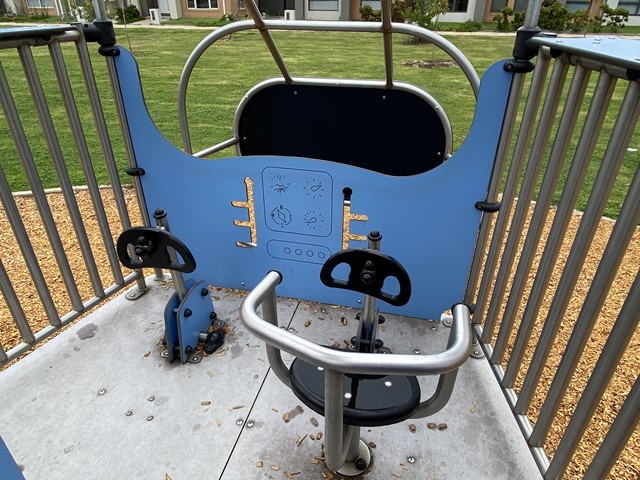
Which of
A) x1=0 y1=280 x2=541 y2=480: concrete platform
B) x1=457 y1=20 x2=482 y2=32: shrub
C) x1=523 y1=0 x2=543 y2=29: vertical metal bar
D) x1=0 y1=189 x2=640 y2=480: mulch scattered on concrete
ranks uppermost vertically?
x1=523 y1=0 x2=543 y2=29: vertical metal bar

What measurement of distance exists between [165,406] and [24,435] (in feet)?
1.88

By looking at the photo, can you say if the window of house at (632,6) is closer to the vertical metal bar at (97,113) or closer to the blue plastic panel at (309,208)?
the blue plastic panel at (309,208)

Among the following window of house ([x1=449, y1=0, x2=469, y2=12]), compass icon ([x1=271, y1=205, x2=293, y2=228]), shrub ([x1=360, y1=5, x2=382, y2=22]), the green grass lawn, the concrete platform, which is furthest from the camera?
window of house ([x1=449, y1=0, x2=469, y2=12])

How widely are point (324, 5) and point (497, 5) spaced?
31.1ft

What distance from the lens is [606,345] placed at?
1280mm

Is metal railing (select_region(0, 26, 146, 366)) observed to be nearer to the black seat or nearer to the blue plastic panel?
the blue plastic panel

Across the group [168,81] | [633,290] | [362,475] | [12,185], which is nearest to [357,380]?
[362,475]

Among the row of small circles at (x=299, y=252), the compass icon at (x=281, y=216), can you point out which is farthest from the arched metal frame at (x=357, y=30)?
the row of small circles at (x=299, y=252)

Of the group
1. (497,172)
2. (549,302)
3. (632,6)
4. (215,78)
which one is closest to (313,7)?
(632,6)

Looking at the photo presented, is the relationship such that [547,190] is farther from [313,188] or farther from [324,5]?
[324,5]

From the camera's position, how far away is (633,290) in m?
1.18

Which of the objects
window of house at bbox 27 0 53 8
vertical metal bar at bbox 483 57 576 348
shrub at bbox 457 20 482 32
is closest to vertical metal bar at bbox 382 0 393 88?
vertical metal bar at bbox 483 57 576 348

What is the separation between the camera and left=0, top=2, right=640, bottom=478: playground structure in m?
1.33

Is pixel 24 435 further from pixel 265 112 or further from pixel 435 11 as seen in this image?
pixel 435 11
